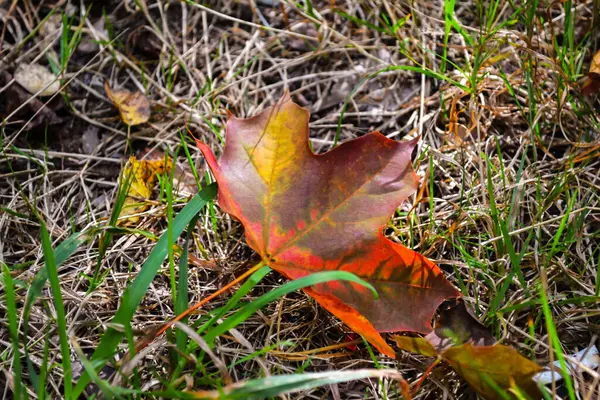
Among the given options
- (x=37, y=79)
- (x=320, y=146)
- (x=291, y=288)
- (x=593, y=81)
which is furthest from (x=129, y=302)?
(x=593, y=81)

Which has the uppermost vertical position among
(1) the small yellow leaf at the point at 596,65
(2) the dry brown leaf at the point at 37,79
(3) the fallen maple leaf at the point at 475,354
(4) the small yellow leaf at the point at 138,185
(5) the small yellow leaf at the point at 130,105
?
(2) the dry brown leaf at the point at 37,79

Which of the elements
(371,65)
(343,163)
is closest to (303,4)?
(371,65)

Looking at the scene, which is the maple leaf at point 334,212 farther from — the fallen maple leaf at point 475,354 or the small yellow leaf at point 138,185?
the small yellow leaf at point 138,185

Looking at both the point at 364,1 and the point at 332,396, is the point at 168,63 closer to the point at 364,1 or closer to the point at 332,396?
the point at 364,1

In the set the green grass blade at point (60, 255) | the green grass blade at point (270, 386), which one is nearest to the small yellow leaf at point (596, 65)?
the green grass blade at point (270, 386)

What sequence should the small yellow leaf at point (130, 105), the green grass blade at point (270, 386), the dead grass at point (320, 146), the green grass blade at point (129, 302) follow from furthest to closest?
the small yellow leaf at point (130, 105) → the dead grass at point (320, 146) → the green grass blade at point (129, 302) → the green grass blade at point (270, 386)

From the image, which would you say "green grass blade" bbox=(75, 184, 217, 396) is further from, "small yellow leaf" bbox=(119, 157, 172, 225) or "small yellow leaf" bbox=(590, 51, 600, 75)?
"small yellow leaf" bbox=(590, 51, 600, 75)

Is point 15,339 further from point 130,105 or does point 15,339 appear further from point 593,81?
point 593,81
